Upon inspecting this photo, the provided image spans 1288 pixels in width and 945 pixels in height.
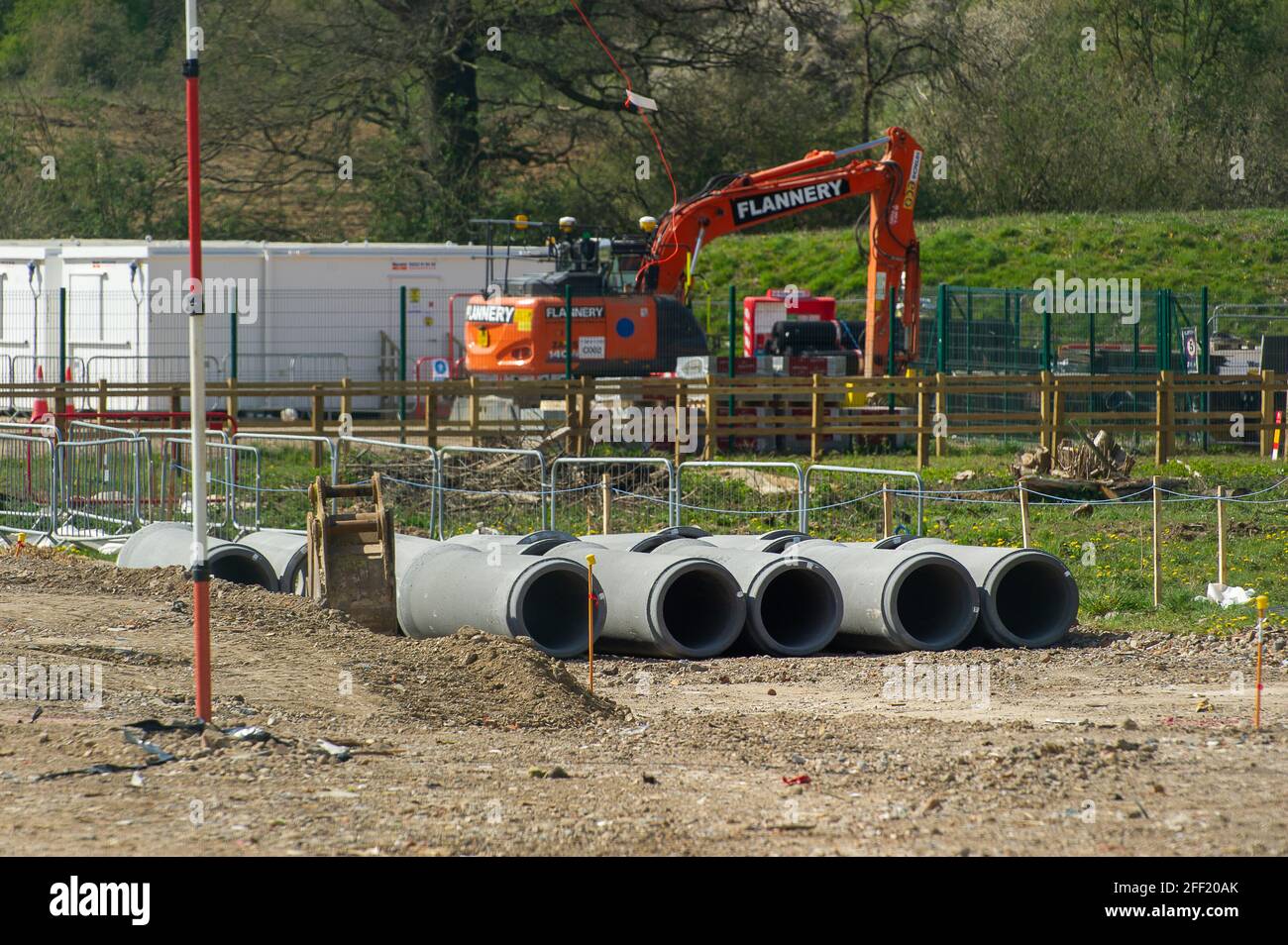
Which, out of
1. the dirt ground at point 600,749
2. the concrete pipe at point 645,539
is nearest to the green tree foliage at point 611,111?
the concrete pipe at point 645,539

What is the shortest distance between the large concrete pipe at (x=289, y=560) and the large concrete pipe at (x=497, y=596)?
112cm

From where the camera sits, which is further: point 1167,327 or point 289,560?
point 1167,327

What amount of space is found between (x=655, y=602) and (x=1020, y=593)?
350 cm

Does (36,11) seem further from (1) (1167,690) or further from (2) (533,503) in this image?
(1) (1167,690)

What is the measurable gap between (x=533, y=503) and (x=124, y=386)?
24.4 feet

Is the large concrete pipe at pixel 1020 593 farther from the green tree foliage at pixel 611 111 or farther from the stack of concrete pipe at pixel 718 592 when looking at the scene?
the green tree foliage at pixel 611 111

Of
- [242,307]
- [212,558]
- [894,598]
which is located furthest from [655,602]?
[242,307]

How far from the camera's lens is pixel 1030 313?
112 ft

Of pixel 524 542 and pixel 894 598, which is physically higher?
pixel 524 542

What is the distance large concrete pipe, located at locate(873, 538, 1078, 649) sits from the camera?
1366 centimetres

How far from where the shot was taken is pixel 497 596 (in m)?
12.8

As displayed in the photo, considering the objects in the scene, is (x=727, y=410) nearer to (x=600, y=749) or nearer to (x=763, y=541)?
(x=763, y=541)

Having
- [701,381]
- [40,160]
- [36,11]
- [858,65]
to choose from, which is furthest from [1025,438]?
[36,11]

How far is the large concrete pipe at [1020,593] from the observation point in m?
13.7
